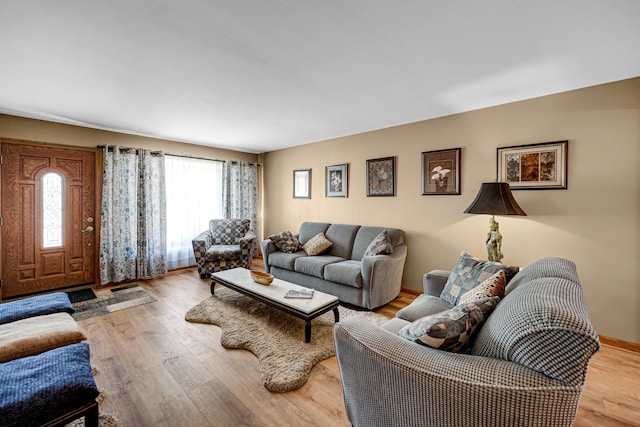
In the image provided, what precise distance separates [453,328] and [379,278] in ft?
6.76

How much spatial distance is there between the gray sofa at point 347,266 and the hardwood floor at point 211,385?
1.12 metres

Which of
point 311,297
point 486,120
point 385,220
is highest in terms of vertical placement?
point 486,120

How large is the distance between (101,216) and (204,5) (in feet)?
12.7

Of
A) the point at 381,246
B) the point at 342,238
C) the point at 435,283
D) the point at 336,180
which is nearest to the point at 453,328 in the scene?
the point at 435,283

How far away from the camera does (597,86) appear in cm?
259

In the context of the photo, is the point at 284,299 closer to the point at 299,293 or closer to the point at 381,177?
the point at 299,293

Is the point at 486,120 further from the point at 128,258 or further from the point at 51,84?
the point at 128,258

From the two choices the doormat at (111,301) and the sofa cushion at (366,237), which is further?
the sofa cushion at (366,237)

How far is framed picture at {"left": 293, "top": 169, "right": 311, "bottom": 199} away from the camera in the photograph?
17.3 ft

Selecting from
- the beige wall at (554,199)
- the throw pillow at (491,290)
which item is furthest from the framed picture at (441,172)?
the throw pillow at (491,290)

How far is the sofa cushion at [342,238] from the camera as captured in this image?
4176 millimetres

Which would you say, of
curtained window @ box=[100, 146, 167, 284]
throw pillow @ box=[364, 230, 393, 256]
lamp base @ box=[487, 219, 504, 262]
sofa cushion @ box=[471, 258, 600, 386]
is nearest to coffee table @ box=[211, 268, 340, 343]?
throw pillow @ box=[364, 230, 393, 256]

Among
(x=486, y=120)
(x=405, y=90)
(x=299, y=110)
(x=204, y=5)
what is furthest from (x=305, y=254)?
(x=204, y=5)

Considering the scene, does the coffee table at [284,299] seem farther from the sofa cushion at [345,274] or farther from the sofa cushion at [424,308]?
the sofa cushion at [424,308]
